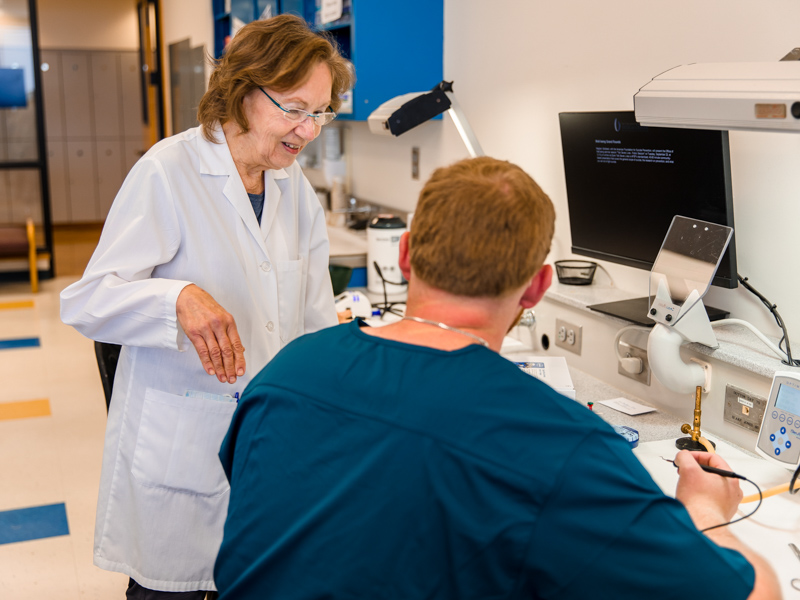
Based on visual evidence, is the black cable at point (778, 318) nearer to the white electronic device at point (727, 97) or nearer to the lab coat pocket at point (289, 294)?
the white electronic device at point (727, 97)

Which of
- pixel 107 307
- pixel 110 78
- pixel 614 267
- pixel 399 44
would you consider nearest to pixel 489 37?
pixel 399 44

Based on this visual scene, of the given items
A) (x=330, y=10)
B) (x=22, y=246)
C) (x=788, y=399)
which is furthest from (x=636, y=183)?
(x=22, y=246)

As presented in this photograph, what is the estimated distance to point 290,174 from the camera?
1765mm

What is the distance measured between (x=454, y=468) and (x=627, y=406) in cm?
129

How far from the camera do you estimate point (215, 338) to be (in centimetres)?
133

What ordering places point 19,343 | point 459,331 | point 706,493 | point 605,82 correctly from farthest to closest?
point 19,343, point 605,82, point 706,493, point 459,331

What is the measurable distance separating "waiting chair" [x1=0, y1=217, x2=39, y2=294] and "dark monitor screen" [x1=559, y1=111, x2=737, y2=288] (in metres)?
5.02

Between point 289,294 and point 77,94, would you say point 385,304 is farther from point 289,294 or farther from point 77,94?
point 77,94

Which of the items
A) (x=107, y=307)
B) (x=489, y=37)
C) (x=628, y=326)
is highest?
(x=489, y=37)

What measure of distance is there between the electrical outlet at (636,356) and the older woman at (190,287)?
3.15ft

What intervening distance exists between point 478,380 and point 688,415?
1.27 m

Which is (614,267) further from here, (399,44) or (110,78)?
(110,78)

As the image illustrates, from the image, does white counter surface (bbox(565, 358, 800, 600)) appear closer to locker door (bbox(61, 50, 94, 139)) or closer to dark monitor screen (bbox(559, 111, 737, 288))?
dark monitor screen (bbox(559, 111, 737, 288))

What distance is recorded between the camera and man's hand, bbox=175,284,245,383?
1.33m
